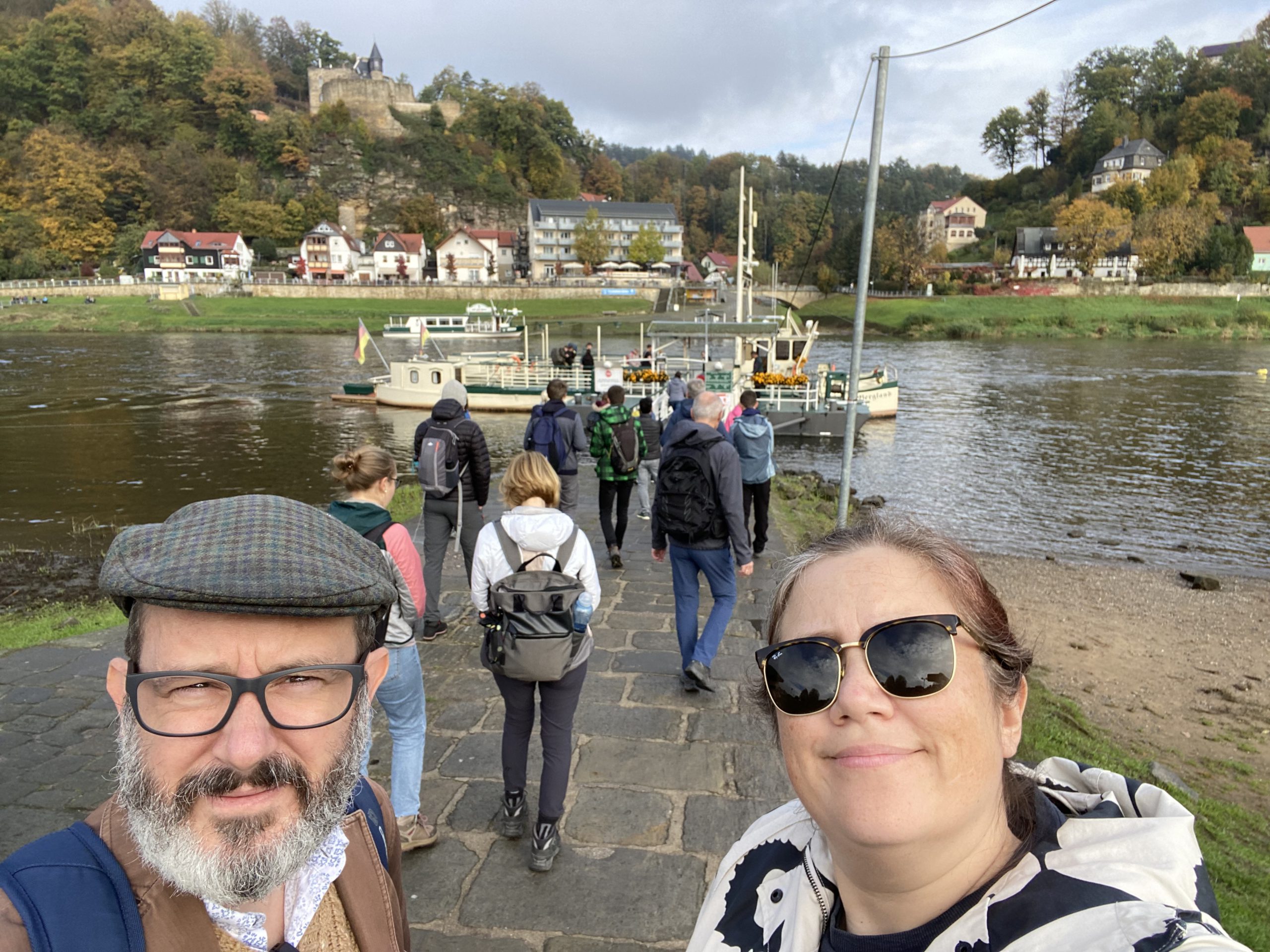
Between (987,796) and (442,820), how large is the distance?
3.06 meters

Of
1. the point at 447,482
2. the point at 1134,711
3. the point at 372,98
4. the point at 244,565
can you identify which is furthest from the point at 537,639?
the point at 372,98

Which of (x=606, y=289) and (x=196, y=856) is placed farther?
(x=606, y=289)

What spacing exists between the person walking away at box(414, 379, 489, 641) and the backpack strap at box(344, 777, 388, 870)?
4.36 metres

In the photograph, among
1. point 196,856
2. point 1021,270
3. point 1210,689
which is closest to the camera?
point 196,856

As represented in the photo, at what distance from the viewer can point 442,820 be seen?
3660 mm

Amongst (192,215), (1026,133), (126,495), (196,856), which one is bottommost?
(126,495)

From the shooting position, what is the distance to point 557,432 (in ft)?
26.2

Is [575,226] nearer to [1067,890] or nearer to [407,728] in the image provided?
[407,728]

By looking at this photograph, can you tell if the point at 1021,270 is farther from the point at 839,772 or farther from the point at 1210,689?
the point at 839,772

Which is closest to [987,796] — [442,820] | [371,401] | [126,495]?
[442,820]

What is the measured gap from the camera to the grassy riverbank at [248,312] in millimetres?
57688

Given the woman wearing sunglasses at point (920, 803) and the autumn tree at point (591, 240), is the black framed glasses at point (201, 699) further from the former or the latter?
the autumn tree at point (591, 240)

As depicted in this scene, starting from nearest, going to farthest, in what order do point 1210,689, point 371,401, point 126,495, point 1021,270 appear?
point 1210,689, point 126,495, point 371,401, point 1021,270

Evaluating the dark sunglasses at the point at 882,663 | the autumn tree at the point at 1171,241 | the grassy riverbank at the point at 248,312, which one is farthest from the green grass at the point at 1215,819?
the autumn tree at the point at 1171,241
